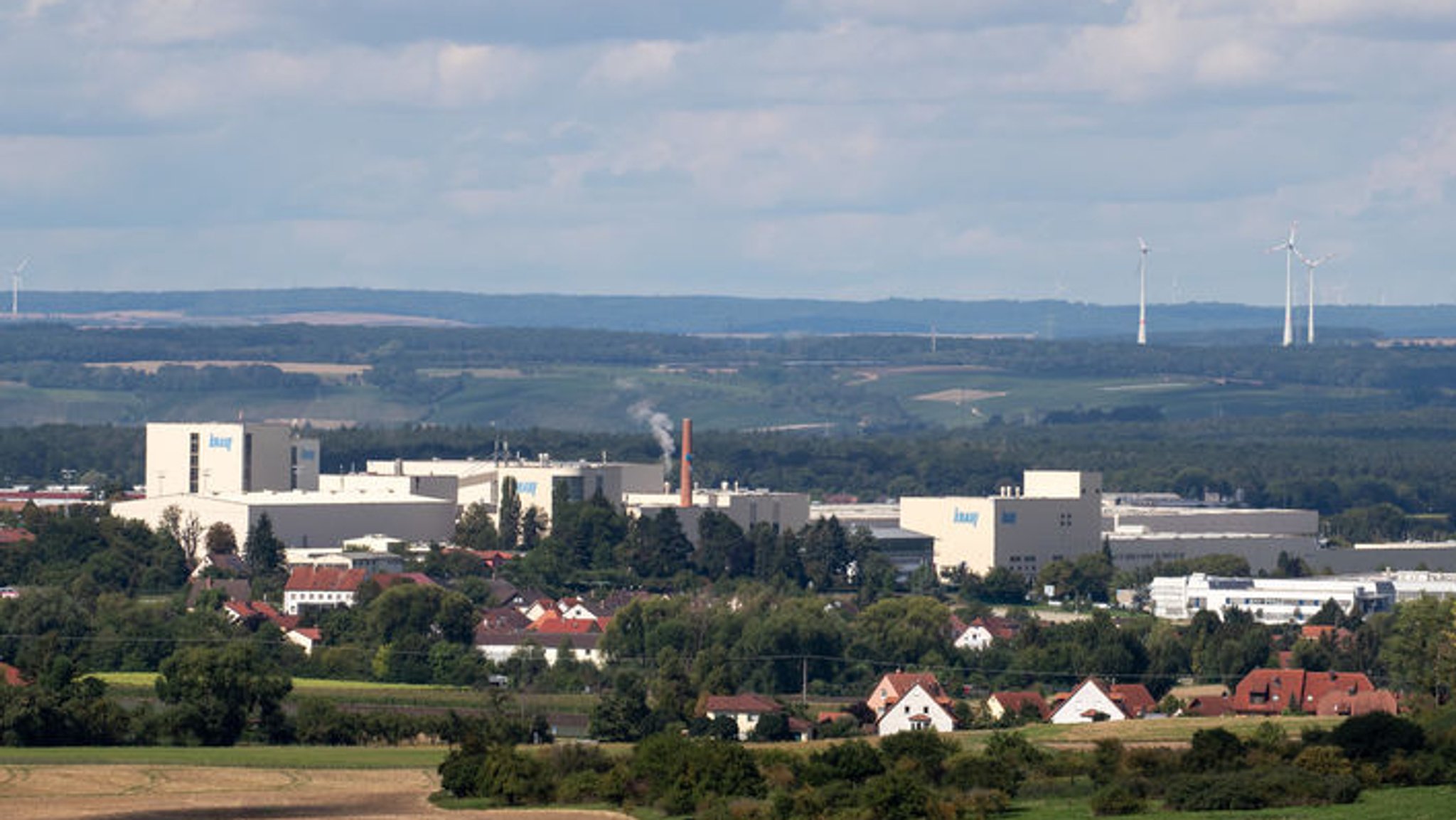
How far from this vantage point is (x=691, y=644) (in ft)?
377

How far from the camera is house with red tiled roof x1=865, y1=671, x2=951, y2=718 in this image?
312 ft

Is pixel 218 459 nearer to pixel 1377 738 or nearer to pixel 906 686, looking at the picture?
pixel 906 686

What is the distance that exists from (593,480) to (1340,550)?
41.5 meters

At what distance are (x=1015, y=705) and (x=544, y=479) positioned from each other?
7219 centimetres

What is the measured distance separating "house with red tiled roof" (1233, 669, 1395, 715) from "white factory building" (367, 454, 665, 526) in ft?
213

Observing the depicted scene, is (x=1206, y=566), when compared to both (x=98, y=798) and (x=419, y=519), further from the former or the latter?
(x=98, y=798)

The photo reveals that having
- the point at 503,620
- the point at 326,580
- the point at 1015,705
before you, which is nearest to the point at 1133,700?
the point at 1015,705

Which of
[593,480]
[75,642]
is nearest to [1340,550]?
[593,480]

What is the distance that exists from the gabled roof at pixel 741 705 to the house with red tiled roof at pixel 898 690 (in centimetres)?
313

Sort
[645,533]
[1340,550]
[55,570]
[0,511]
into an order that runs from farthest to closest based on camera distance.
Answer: [1340,550] < [0,511] < [645,533] < [55,570]

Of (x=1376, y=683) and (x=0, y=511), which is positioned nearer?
(x=1376, y=683)

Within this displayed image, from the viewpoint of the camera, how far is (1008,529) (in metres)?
163

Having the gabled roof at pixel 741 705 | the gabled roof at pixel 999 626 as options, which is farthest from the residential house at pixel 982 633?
the gabled roof at pixel 741 705

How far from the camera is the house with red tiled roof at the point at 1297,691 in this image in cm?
Result: 9512
